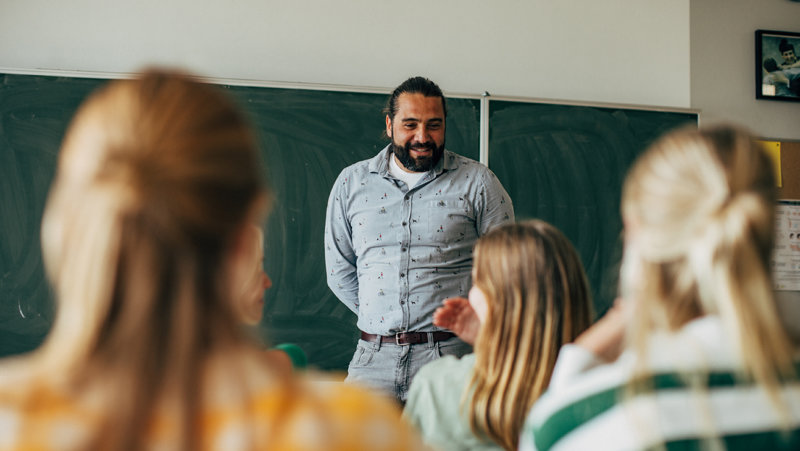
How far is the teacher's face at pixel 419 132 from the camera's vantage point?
2.65 metres

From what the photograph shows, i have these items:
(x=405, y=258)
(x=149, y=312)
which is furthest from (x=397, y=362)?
(x=149, y=312)

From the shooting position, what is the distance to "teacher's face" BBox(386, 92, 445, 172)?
8.70 feet

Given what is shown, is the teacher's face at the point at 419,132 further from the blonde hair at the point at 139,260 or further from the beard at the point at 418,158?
the blonde hair at the point at 139,260

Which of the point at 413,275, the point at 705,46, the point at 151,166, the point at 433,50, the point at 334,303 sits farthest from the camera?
the point at 705,46

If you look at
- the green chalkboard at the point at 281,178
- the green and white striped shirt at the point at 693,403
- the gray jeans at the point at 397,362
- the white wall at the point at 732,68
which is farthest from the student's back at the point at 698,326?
the white wall at the point at 732,68

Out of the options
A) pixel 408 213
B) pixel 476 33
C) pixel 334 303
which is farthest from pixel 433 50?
pixel 334 303

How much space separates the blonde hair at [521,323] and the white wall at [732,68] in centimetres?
290

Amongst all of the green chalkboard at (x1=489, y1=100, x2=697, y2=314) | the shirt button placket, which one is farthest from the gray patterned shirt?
the green chalkboard at (x1=489, y1=100, x2=697, y2=314)

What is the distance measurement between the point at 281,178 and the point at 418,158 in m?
0.84

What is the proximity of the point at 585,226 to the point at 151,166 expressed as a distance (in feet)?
10.3

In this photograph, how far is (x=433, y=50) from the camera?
346 centimetres

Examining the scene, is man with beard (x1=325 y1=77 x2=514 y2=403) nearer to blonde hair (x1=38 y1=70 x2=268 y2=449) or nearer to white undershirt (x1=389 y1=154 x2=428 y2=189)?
white undershirt (x1=389 y1=154 x2=428 y2=189)

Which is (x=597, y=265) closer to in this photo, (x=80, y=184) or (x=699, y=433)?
(x=699, y=433)

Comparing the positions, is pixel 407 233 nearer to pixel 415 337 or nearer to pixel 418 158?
pixel 418 158
